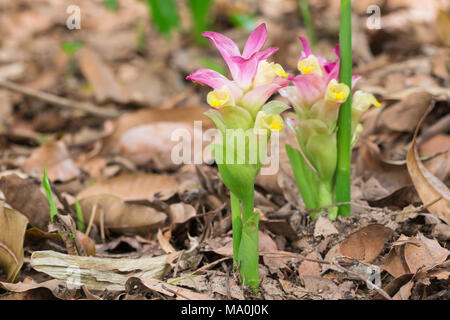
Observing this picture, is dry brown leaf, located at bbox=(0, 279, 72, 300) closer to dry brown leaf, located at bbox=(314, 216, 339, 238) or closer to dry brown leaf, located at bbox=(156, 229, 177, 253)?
Answer: dry brown leaf, located at bbox=(156, 229, 177, 253)

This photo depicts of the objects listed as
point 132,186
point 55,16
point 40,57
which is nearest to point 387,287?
point 132,186

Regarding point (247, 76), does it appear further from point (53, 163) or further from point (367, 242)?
point (53, 163)

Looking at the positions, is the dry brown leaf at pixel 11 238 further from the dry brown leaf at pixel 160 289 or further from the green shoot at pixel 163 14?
the green shoot at pixel 163 14

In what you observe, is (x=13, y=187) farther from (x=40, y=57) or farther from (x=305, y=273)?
(x=40, y=57)

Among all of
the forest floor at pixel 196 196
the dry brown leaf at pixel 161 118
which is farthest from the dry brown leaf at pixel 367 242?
the dry brown leaf at pixel 161 118

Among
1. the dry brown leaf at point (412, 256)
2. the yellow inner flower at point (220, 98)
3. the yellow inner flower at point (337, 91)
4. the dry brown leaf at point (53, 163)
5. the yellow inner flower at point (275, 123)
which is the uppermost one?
the yellow inner flower at point (337, 91)

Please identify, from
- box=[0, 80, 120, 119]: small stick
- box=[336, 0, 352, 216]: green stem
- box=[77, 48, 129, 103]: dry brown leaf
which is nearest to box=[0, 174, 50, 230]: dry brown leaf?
box=[336, 0, 352, 216]: green stem
